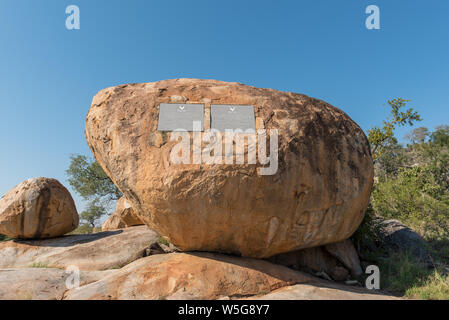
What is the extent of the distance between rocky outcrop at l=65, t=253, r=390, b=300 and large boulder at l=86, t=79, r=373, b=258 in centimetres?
37

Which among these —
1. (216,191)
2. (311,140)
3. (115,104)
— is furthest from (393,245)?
(115,104)

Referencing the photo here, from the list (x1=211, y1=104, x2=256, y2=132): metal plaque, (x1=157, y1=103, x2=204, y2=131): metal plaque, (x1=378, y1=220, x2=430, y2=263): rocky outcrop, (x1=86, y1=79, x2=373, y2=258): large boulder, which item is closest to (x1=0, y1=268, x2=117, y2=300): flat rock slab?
(x1=86, y1=79, x2=373, y2=258): large boulder

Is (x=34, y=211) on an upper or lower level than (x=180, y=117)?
lower

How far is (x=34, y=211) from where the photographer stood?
7.51m

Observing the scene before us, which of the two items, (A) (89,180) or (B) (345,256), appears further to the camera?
(A) (89,180)

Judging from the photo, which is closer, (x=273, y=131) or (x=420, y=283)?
(x=273, y=131)

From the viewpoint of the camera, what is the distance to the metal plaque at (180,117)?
166 inches

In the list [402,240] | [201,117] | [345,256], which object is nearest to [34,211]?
[201,117]

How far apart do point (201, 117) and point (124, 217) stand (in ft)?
20.8

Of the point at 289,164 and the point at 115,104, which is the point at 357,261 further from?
the point at 115,104

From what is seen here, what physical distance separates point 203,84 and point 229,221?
251cm

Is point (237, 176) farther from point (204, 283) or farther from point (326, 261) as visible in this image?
point (326, 261)

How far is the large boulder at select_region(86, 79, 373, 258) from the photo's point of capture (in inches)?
158

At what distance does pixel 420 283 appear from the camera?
4777mm
